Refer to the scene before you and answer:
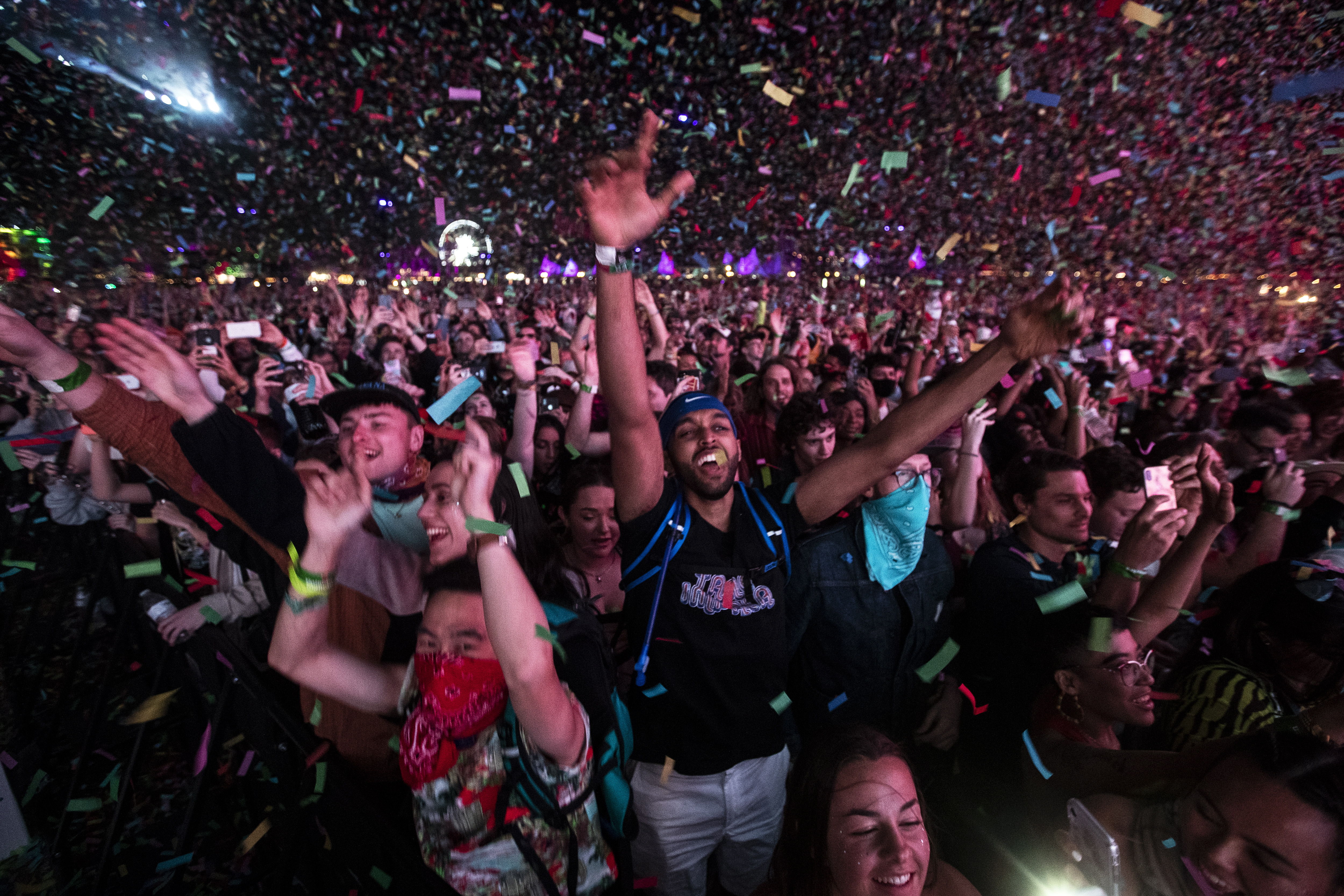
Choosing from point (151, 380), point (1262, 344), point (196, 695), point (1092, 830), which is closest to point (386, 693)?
point (151, 380)

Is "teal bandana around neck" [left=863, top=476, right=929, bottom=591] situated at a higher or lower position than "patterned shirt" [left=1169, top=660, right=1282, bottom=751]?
higher

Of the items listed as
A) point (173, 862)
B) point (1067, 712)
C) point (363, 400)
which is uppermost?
point (363, 400)

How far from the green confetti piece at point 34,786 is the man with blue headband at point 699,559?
379 cm

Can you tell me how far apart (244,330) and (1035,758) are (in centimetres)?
562

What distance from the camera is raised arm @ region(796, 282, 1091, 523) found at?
177 centimetres

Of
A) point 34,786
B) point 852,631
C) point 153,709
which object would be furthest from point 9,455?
point 852,631

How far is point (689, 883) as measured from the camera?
Answer: 2.07 metres

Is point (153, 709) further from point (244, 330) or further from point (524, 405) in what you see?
point (244, 330)

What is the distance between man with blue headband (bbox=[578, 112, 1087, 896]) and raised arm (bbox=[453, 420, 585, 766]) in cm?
58

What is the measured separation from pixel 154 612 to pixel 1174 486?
4929mm

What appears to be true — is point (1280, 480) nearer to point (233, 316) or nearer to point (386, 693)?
point (386, 693)

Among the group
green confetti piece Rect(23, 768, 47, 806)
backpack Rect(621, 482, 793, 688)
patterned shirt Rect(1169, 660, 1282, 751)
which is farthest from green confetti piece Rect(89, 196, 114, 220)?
patterned shirt Rect(1169, 660, 1282, 751)

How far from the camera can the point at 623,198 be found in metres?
1.81

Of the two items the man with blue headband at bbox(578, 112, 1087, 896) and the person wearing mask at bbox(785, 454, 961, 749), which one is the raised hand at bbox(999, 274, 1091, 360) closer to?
the man with blue headband at bbox(578, 112, 1087, 896)
